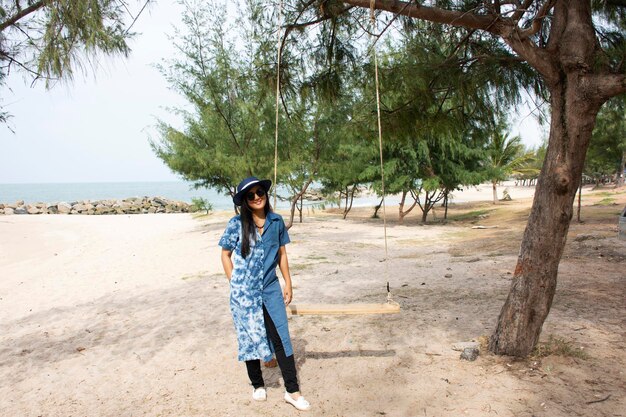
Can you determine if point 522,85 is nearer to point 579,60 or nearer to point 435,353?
point 579,60

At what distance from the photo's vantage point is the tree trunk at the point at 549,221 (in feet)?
9.73

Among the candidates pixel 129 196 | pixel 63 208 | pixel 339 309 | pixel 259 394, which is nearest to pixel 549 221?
pixel 339 309

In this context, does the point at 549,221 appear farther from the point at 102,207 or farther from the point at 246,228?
the point at 102,207

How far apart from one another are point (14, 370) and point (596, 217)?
15.0m

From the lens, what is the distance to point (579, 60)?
292cm

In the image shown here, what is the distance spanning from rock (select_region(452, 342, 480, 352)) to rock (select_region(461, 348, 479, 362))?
0.10 ft

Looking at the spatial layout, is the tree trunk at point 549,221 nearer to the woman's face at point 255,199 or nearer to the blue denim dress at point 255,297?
the blue denim dress at point 255,297

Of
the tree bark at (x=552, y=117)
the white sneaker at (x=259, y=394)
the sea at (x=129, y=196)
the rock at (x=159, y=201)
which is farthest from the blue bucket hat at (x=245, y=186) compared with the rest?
the rock at (x=159, y=201)

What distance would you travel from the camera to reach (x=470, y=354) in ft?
11.1

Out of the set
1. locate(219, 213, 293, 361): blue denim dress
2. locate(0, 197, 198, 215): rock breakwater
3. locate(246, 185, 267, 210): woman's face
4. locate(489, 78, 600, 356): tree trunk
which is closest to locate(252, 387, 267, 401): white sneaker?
locate(219, 213, 293, 361): blue denim dress

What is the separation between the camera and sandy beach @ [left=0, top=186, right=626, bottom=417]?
9.66 ft

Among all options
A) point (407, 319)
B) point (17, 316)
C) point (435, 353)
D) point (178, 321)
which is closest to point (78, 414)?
point (178, 321)

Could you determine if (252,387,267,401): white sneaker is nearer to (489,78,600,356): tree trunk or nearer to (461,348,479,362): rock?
(461,348,479,362): rock

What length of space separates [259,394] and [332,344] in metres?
1.11
